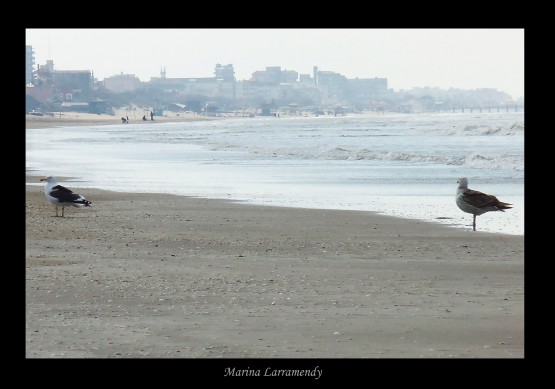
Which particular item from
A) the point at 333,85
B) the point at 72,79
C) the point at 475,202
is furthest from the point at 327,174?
the point at 333,85

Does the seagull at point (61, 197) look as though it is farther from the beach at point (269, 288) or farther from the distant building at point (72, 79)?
the distant building at point (72, 79)

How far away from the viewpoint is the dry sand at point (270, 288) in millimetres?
4715

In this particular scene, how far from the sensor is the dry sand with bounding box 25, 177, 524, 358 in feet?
15.5

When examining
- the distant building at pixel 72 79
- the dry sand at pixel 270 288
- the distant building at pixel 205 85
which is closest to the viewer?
the dry sand at pixel 270 288

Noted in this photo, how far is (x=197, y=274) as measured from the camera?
704 cm

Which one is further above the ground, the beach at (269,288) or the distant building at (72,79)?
the distant building at (72,79)
